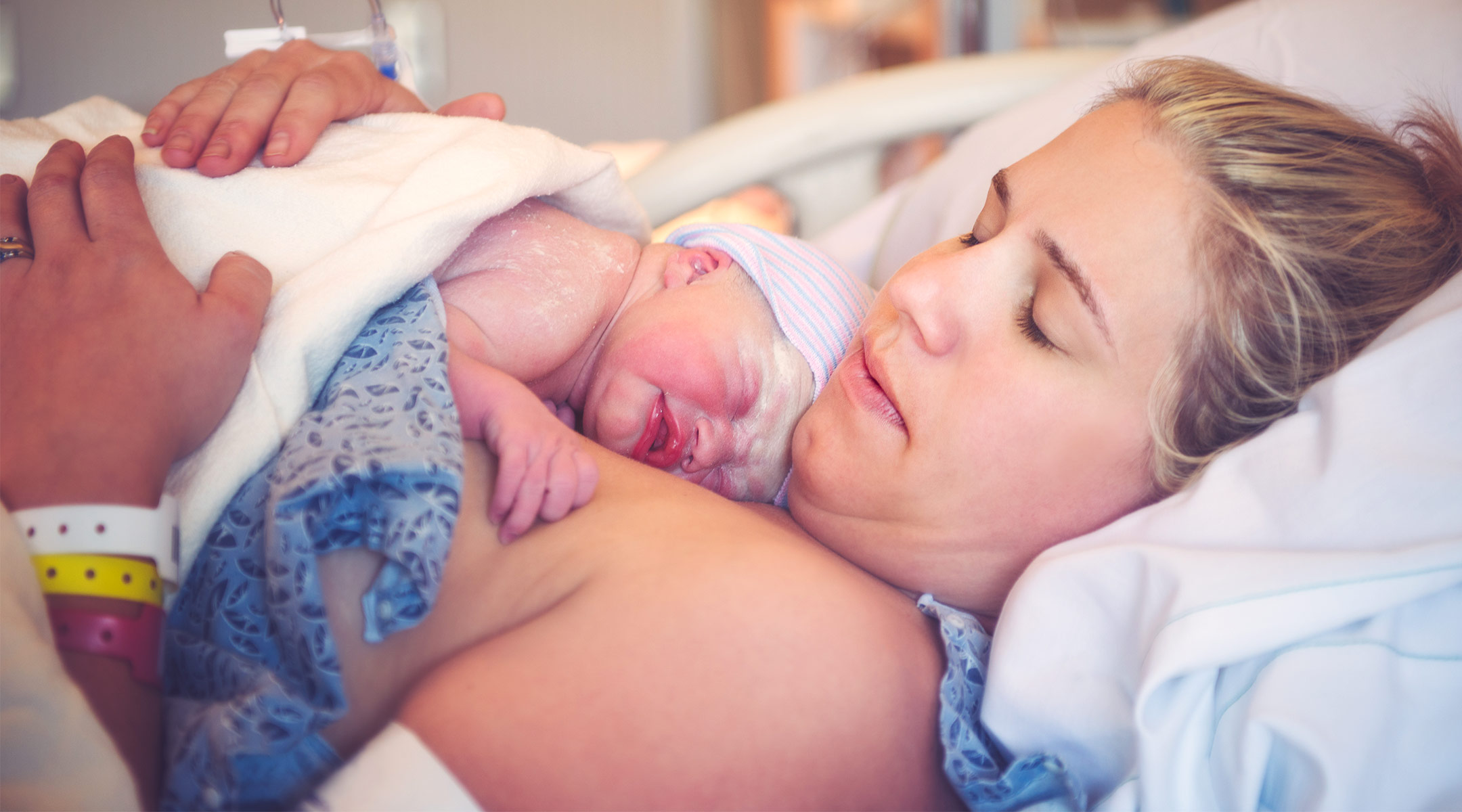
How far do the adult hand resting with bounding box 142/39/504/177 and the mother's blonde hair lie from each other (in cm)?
91

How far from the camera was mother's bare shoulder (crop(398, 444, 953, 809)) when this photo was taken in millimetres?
579

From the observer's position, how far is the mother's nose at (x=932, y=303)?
2.74ft

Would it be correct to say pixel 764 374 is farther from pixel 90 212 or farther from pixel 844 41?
pixel 844 41

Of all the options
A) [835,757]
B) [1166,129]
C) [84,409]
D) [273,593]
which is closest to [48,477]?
[84,409]

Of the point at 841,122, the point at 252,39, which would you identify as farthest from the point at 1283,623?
the point at 252,39

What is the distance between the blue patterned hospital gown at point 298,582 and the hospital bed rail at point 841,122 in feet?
3.12

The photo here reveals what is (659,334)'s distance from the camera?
100cm

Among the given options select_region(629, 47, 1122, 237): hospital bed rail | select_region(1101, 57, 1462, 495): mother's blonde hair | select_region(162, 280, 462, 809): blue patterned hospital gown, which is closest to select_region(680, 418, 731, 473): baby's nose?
select_region(162, 280, 462, 809): blue patterned hospital gown

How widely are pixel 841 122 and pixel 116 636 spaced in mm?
1410

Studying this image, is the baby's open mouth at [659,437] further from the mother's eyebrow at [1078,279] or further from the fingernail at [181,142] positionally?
the fingernail at [181,142]

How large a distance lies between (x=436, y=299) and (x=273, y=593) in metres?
0.34

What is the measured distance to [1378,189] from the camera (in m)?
0.79

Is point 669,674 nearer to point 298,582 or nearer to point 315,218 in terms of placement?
point 298,582

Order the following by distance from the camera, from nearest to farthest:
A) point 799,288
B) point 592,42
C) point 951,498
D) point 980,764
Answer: point 980,764
point 951,498
point 799,288
point 592,42
